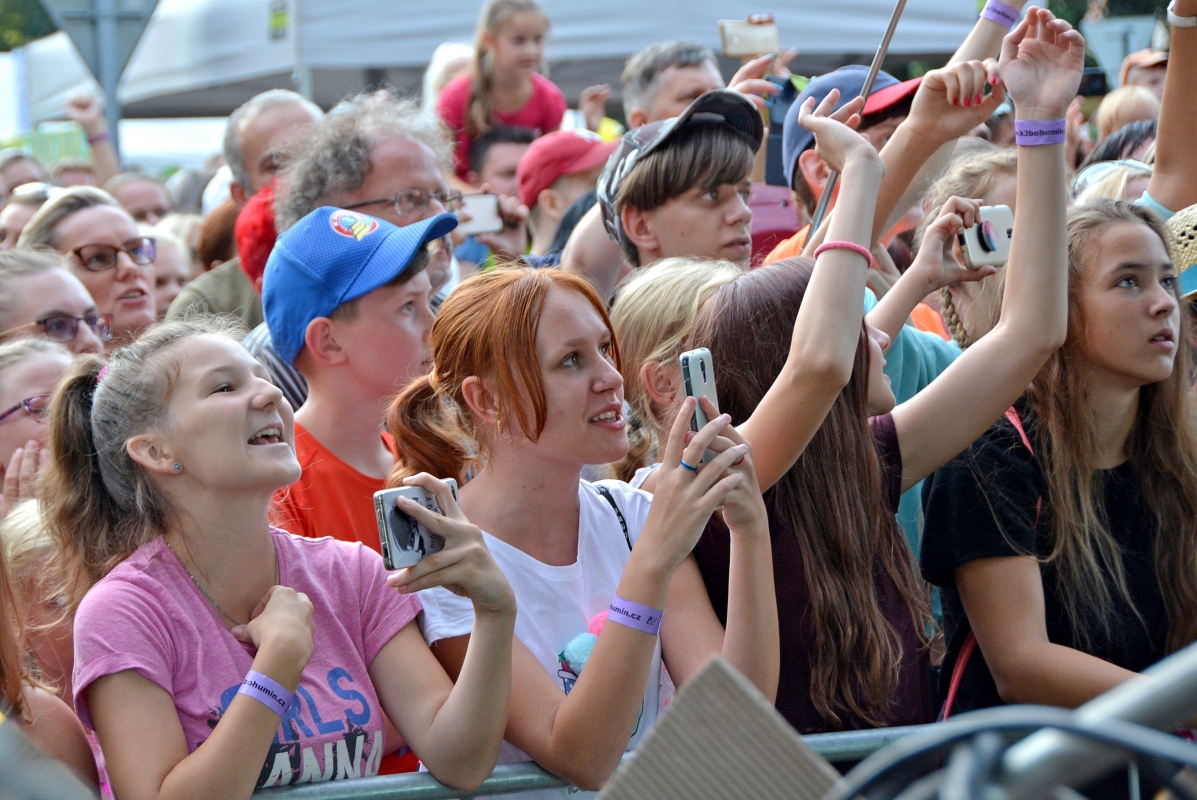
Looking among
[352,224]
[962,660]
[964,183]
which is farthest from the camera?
[964,183]

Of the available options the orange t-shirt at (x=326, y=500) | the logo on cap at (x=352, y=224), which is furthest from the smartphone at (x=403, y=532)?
the logo on cap at (x=352, y=224)

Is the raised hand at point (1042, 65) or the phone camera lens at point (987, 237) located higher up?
the raised hand at point (1042, 65)

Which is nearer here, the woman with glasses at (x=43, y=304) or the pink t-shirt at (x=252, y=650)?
the pink t-shirt at (x=252, y=650)

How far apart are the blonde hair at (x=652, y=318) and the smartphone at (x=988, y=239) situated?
498mm

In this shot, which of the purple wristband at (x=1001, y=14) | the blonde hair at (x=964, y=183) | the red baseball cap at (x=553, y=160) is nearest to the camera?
the purple wristband at (x=1001, y=14)

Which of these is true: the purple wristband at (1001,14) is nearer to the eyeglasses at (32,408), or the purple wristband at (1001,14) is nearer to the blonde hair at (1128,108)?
the eyeglasses at (32,408)

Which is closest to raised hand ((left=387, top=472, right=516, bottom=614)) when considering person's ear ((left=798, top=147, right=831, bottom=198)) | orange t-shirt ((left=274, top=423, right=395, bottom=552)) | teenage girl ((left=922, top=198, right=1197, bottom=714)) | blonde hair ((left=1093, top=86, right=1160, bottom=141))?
orange t-shirt ((left=274, top=423, right=395, bottom=552))

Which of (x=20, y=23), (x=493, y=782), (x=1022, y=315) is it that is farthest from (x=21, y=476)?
(x=20, y=23)

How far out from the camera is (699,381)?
80.6 inches

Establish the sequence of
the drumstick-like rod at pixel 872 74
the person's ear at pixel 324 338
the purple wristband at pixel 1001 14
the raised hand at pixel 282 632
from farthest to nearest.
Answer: the purple wristband at pixel 1001 14 < the person's ear at pixel 324 338 < the drumstick-like rod at pixel 872 74 < the raised hand at pixel 282 632

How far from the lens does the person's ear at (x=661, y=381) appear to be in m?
2.68

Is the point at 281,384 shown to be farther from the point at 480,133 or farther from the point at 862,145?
the point at 480,133

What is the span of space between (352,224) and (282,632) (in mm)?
1272

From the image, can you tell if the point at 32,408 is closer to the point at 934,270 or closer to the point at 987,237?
the point at 934,270
